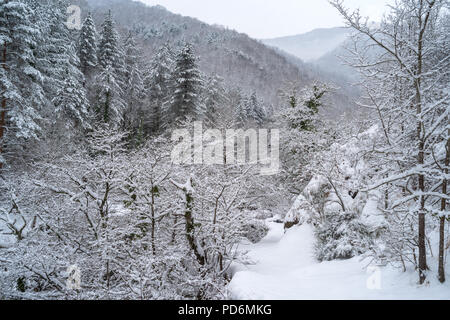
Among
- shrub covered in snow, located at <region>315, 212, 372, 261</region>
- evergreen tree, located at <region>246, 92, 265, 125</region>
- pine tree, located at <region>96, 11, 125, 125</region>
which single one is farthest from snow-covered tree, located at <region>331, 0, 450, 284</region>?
evergreen tree, located at <region>246, 92, 265, 125</region>

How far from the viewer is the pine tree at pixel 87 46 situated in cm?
2455

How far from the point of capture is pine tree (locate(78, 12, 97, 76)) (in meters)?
24.5

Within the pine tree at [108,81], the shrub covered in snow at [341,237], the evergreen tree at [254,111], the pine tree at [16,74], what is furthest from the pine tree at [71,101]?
the evergreen tree at [254,111]

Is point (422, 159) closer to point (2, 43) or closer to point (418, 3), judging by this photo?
point (418, 3)

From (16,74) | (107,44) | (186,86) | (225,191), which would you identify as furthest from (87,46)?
(225,191)

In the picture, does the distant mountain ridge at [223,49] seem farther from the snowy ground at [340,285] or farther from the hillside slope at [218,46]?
the snowy ground at [340,285]

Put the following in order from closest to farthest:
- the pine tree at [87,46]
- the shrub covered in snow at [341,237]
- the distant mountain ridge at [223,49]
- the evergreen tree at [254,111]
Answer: the shrub covered in snow at [341,237], the pine tree at [87,46], the evergreen tree at [254,111], the distant mountain ridge at [223,49]

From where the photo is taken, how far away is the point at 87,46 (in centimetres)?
2477

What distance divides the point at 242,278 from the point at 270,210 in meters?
15.5

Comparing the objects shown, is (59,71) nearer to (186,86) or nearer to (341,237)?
(186,86)

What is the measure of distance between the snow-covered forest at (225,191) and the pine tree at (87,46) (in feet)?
0.39

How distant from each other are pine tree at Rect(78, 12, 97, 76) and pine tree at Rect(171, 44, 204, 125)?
8389 millimetres
